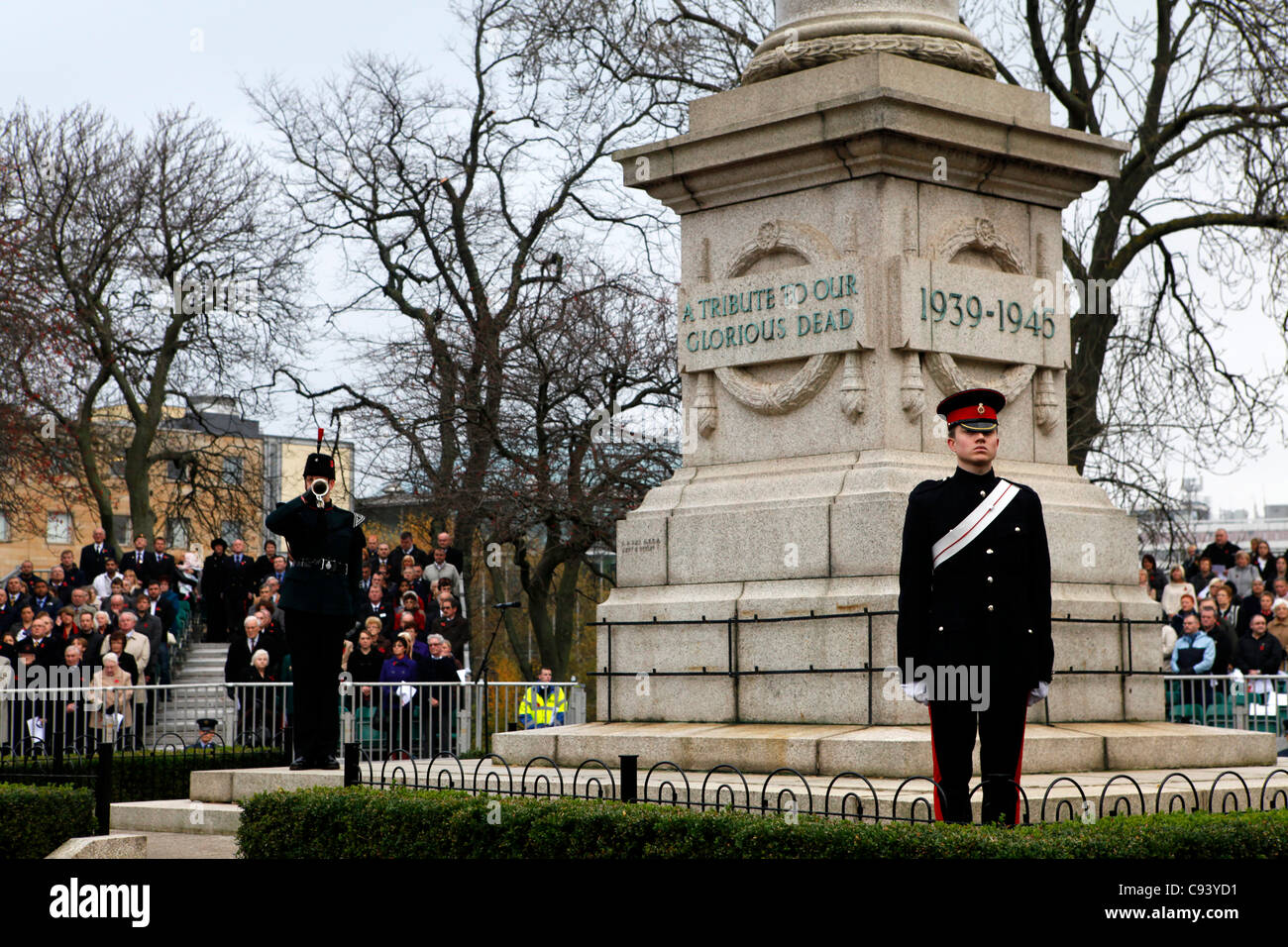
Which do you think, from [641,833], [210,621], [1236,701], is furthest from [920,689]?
[210,621]

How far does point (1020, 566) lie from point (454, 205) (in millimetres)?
26852

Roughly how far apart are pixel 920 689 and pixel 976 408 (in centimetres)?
123

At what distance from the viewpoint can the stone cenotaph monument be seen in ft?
37.7

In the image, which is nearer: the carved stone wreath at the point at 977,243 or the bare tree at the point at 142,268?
the carved stone wreath at the point at 977,243

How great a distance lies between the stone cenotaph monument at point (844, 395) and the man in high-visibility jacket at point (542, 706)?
5.41 m

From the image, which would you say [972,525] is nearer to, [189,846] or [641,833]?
[641,833]

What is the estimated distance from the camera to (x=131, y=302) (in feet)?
119

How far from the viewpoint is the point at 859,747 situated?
418 inches

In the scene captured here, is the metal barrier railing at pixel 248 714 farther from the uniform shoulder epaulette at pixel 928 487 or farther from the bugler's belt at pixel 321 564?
the uniform shoulder epaulette at pixel 928 487

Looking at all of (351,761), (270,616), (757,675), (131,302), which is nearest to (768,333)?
(757,675)

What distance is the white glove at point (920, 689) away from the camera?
855 centimetres

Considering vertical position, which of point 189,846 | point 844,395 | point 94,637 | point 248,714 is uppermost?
point 844,395

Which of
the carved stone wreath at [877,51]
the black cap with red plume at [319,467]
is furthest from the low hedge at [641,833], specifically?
the carved stone wreath at [877,51]

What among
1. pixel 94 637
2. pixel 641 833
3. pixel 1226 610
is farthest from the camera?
pixel 94 637
